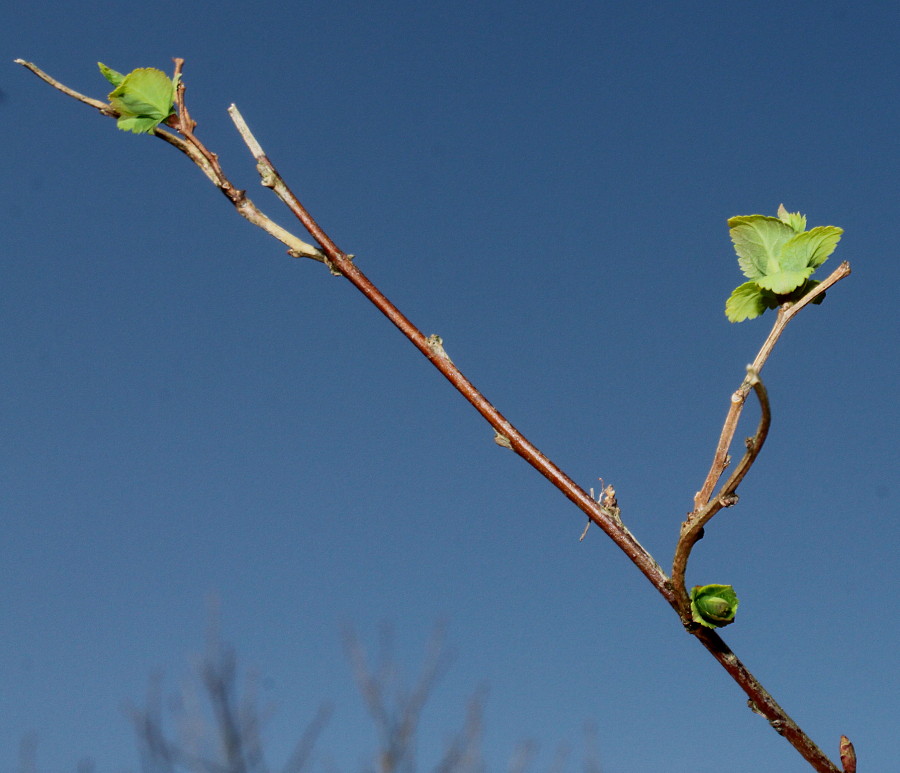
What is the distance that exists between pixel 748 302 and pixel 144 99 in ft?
2.82

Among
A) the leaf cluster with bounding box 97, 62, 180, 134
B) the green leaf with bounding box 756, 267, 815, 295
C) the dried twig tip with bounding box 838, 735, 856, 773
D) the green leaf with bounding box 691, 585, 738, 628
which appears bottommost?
the dried twig tip with bounding box 838, 735, 856, 773

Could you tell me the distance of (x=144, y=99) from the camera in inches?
42.0

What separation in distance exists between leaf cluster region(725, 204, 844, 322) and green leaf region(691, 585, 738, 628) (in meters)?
0.39

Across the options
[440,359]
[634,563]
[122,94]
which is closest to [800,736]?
[634,563]

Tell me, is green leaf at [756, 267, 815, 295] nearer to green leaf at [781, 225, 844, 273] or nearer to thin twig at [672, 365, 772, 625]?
green leaf at [781, 225, 844, 273]

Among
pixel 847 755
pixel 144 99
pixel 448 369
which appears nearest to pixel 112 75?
pixel 144 99

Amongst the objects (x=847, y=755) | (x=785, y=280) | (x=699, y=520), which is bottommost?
(x=847, y=755)

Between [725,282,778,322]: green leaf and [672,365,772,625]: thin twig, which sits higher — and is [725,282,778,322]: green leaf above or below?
above

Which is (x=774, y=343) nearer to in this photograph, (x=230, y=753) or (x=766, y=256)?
(x=766, y=256)

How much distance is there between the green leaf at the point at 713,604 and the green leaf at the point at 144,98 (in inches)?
35.6

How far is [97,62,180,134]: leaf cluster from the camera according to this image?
1.06 m

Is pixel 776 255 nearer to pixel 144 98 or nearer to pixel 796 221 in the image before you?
pixel 796 221

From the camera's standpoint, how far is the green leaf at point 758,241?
1.06 meters

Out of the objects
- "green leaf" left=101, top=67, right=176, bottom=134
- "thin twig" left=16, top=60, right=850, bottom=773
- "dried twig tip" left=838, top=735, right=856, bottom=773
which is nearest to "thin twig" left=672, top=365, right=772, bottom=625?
"thin twig" left=16, top=60, right=850, bottom=773
